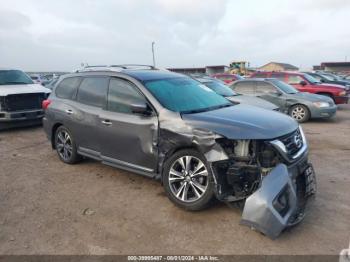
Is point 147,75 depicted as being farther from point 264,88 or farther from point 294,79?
point 294,79

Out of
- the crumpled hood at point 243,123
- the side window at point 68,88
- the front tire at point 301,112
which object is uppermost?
the side window at point 68,88

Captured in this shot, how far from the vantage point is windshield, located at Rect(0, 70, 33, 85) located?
Result: 30.8 feet

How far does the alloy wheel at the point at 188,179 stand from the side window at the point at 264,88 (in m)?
7.65

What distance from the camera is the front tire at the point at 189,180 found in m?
3.67

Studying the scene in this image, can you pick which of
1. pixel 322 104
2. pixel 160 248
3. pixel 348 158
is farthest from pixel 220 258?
pixel 322 104

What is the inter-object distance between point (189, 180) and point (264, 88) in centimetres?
782

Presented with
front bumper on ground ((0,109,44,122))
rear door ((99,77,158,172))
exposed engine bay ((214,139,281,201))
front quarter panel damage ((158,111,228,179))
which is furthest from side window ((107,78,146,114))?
front bumper on ground ((0,109,44,122))

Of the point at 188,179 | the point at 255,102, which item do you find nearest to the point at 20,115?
the point at 255,102

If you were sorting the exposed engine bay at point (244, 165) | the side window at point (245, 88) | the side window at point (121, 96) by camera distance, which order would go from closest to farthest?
the exposed engine bay at point (244, 165)
the side window at point (121, 96)
the side window at point (245, 88)

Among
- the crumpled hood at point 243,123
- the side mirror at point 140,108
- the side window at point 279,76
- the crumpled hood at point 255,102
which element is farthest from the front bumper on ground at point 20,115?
the side window at point 279,76

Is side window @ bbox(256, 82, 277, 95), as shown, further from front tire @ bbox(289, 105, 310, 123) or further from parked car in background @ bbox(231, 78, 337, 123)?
front tire @ bbox(289, 105, 310, 123)

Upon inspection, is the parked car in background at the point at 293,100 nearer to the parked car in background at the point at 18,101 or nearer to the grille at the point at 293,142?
the grille at the point at 293,142

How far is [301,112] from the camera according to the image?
10273 mm

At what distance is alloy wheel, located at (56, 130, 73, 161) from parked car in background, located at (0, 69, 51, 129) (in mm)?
3555
